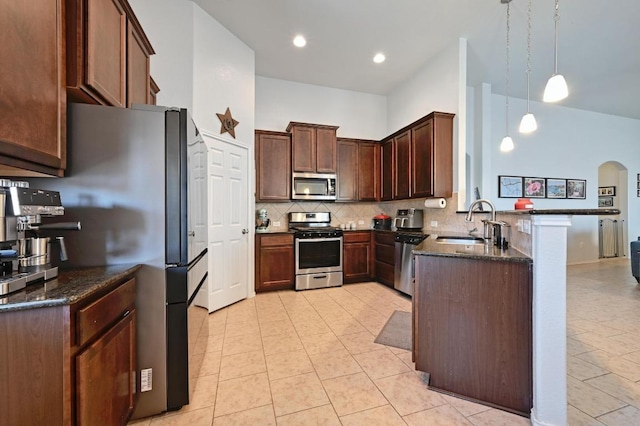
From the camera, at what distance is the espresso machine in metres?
0.97

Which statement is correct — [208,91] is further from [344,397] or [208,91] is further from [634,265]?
[634,265]

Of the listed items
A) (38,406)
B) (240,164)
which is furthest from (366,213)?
(38,406)

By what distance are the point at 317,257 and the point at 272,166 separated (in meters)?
1.55

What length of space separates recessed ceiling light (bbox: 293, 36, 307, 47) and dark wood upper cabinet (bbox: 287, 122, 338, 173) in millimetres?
1042

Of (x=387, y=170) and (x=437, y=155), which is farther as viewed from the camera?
(x=387, y=170)

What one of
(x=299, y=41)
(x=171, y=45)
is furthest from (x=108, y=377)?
(x=299, y=41)

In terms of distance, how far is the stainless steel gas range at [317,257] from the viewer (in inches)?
159

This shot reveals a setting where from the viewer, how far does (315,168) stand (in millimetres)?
4371

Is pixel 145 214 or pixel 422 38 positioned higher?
pixel 422 38

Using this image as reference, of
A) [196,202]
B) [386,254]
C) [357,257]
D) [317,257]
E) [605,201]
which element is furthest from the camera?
[605,201]

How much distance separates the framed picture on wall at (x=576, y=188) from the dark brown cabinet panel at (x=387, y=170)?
168 inches

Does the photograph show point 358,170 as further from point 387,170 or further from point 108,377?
point 108,377

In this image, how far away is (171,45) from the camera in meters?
2.82

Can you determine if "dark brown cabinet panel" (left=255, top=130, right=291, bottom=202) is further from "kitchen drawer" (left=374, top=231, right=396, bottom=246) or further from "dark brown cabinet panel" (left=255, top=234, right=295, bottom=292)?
"kitchen drawer" (left=374, top=231, right=396, bottom=246)
